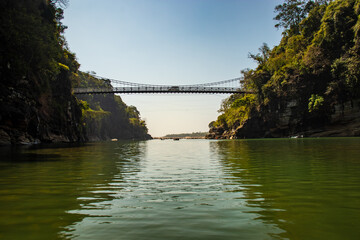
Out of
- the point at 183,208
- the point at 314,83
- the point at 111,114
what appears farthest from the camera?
the point at 111,114

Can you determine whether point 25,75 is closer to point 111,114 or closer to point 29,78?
point 29,78

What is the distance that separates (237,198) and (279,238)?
1.81m

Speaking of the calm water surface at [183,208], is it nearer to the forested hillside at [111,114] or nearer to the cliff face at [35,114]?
the cliff face at [35,114]

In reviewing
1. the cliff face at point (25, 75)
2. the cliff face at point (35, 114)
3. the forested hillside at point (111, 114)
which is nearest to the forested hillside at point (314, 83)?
the cliff face at point (35, 114)

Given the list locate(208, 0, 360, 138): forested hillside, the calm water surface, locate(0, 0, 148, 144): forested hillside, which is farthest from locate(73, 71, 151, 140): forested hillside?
the calm water surface

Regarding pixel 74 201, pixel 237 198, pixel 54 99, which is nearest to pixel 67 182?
pixel 74 201

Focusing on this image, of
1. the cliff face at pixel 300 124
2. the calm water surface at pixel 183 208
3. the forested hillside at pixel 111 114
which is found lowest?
the calm water surface at pixel 183 208

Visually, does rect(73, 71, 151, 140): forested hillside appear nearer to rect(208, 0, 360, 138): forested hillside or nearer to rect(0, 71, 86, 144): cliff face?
rect(0, 71, 86, 144): cliff face

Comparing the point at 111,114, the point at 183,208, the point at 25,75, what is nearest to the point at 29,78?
the point at 25,75

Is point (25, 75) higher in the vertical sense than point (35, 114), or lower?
higher

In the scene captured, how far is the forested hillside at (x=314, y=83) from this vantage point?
129 feet

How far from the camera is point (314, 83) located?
149 feet

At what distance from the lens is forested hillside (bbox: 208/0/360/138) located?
39.2 m

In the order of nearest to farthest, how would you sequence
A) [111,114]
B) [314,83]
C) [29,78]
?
[29,78]
[314,83]
[111,114]
